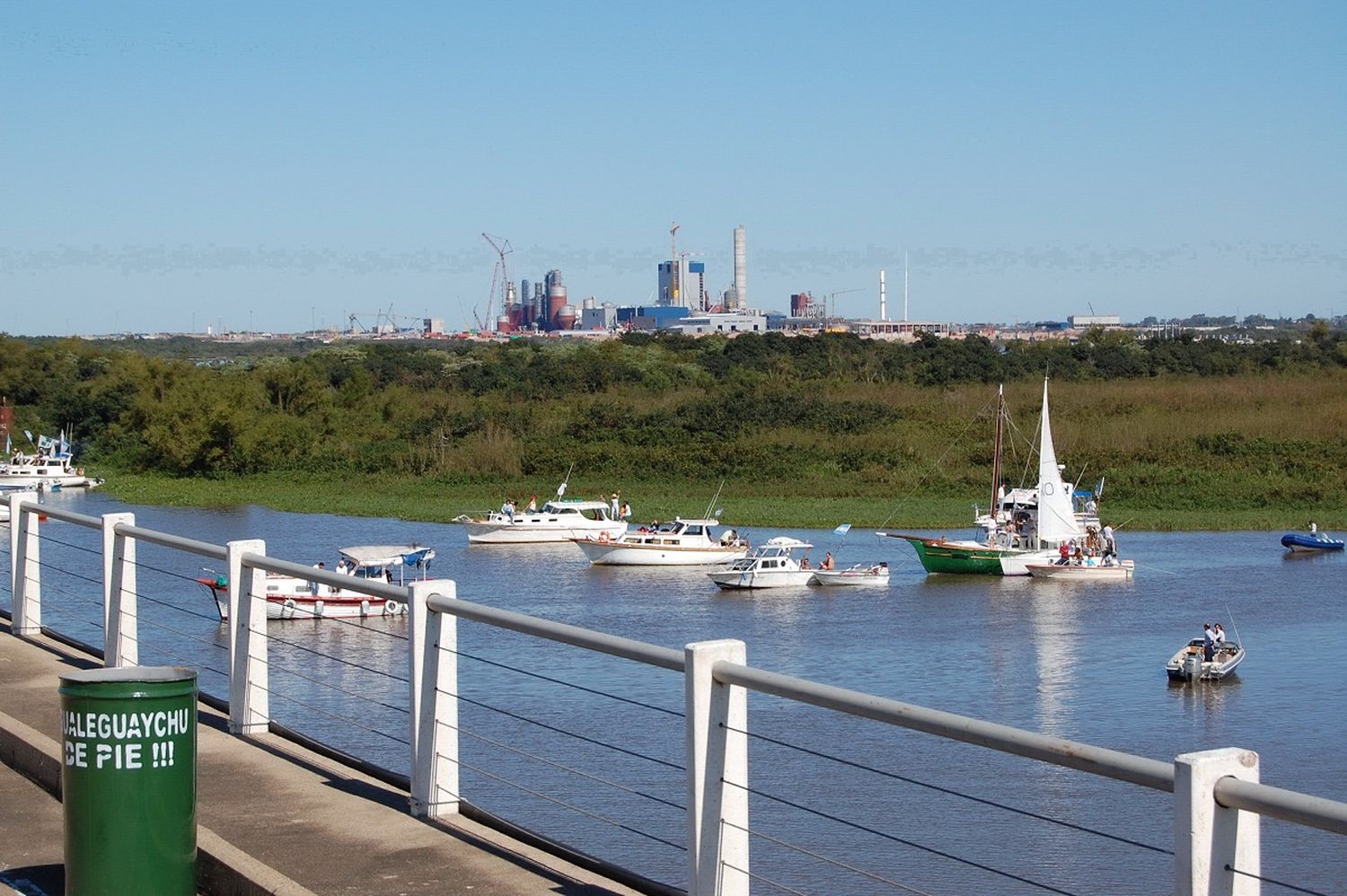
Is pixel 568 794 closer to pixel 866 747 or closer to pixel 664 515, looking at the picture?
pixel 866 747

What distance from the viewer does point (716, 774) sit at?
5.89 m

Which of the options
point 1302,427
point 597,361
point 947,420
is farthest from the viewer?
point 597,361

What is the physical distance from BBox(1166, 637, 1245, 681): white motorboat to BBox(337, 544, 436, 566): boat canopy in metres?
16.9

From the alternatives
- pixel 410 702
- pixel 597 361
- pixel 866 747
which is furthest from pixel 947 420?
pixel 410 702

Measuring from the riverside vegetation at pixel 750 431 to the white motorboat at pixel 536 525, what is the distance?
223 inches

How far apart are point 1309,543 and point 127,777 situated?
49.1 metres

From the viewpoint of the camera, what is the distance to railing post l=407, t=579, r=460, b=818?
7.42 m

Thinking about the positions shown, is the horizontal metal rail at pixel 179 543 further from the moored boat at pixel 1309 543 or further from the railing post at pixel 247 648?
the moored boat at pixel 1309 543

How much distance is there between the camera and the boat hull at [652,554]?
49.9 m

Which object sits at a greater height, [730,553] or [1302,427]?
[1302,427]

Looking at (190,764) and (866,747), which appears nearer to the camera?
(190,764)

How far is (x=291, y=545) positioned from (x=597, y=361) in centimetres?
4935

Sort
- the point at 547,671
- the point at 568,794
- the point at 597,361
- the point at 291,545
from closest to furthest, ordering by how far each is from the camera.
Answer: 1. the point at 568,794
2. the point at 547,671
3. the point at 291,545
4. the point at 597,361

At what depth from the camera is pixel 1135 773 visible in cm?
435
